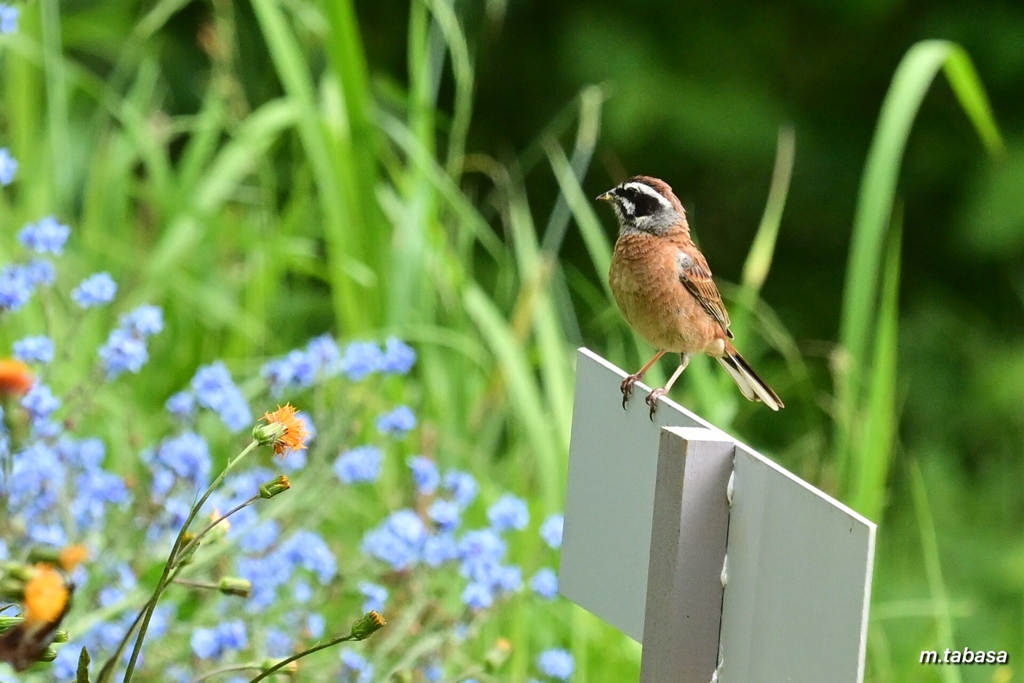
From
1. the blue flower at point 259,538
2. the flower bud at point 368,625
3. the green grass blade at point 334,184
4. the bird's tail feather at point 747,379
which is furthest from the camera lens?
the green grass blade at point 334,184

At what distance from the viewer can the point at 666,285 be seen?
2580mm

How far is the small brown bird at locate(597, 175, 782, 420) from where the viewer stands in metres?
2.56

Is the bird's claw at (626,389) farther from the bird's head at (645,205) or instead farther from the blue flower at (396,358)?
the bird's head at (645,205)

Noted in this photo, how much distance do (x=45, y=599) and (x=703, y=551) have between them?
60 centimetres

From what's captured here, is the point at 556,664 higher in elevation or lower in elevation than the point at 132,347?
lower

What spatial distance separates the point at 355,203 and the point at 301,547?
1.23 meters

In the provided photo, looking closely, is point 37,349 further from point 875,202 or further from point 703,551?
point 875,202

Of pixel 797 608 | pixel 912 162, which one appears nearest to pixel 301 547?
pixel 797 608

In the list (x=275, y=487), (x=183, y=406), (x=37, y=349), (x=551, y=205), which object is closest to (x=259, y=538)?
(x=183, y=406)

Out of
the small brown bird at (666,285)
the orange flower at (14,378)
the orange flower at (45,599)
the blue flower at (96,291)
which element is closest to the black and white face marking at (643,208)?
the small brown bird at (666,285)

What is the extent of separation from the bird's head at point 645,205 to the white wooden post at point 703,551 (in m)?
1.26

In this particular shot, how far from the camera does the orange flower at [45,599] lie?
2.81 ft

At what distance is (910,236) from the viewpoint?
223 inches

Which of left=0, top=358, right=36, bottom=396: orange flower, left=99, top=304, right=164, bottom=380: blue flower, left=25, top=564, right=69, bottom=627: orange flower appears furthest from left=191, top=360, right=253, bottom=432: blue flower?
left=25, top=564, right=69, bottom=627: orange flower
